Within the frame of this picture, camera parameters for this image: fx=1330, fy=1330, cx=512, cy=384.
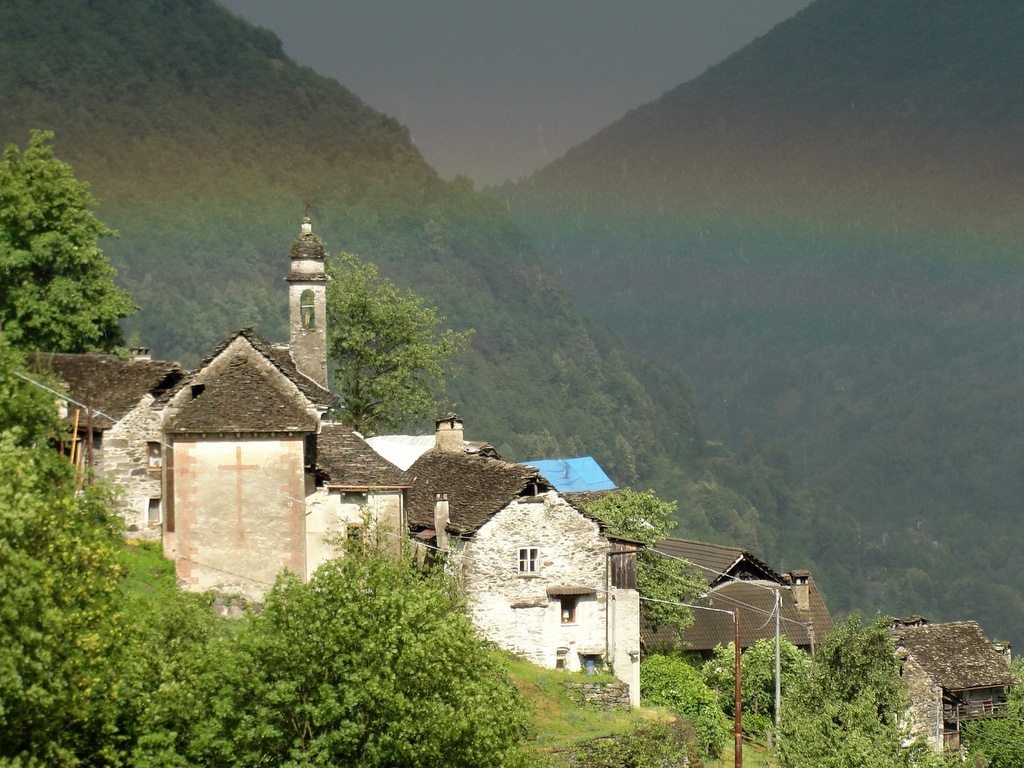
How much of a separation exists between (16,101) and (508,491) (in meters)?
174

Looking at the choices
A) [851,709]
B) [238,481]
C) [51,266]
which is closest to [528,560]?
[238,481]

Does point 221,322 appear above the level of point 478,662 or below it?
above

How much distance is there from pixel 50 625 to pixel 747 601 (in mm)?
41076

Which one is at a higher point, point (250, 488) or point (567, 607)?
point (250, 488)

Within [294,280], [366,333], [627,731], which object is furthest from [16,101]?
[627,731]

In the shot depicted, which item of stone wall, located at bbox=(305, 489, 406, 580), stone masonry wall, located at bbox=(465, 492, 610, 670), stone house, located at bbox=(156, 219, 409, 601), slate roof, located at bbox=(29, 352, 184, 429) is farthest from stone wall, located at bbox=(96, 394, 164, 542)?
stone masonry wall, located at bbox=(465, 492, 610, 670)

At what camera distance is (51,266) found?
4772 centimetres

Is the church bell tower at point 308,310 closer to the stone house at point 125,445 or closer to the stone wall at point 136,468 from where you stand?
the stone house at point 125,445

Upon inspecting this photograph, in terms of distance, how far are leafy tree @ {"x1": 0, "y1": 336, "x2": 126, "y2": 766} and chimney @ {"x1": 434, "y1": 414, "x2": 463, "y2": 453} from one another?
19735 millimetres

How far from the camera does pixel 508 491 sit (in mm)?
40281

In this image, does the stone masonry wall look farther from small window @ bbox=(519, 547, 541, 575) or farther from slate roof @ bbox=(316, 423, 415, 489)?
slate roof @ bbox=(316, 423, 415, 489)

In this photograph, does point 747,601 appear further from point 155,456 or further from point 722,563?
point 155,456

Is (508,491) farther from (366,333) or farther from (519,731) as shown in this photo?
(366,333)

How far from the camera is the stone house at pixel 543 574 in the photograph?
3922cm
